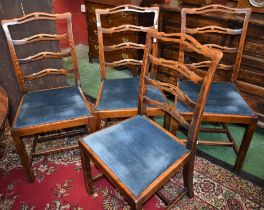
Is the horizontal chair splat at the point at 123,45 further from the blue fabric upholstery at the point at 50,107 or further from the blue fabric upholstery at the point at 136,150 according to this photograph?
the blue fabric upholstery at the point at 136,150

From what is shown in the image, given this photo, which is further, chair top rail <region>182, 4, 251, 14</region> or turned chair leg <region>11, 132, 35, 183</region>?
chair top rail <region>182, 4, 251, 14</region>

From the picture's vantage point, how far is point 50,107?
1.87 meters

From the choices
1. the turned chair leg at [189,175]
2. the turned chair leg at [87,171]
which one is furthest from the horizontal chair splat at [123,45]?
the turned chair leg at [189,175]

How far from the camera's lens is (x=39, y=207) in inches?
70.0

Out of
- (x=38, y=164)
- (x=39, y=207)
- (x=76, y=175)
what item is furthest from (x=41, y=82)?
(x=39, y=207)

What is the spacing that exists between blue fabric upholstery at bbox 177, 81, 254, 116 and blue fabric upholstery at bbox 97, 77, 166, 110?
23 cm

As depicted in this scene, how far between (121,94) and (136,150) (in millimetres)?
680

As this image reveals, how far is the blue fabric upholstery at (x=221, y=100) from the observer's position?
179cm

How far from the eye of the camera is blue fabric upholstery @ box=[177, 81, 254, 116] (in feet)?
5.87

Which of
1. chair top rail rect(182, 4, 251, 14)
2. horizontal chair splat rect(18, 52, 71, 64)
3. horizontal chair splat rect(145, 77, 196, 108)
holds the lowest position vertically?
horizontal chair splat rect(145, 77, 196, 108)

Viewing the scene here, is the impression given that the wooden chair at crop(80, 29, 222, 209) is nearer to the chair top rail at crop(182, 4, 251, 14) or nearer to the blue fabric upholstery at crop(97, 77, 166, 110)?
the blue fabric upholstery at crop(97, 77, 166, 110)

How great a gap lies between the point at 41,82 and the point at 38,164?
879 mm

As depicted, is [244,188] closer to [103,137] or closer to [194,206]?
[194,206]

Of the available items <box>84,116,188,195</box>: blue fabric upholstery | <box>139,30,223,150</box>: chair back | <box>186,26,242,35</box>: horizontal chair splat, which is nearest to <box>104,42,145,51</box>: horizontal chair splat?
<box>186,26,242,35</box>: horizontal chair splat
